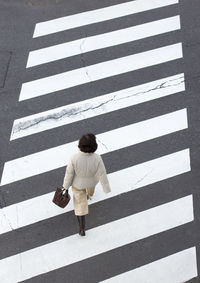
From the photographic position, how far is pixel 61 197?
8.62 meters

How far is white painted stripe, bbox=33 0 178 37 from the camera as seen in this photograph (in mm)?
12352

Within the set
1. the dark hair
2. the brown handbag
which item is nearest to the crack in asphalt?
the brown handbag

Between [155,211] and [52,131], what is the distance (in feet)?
8.04

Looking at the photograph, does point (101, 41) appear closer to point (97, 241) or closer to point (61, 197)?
point (61, 197)

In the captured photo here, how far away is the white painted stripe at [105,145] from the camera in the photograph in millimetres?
9852

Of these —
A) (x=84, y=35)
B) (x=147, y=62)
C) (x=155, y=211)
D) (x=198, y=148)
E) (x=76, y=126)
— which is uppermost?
(x=84, y=35)

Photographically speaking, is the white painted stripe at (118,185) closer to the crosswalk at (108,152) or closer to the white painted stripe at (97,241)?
the crosswalk at (108,152)

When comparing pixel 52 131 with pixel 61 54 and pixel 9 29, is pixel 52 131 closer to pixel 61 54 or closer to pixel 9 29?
pixel 61 54

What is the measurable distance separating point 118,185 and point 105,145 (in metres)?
0.89

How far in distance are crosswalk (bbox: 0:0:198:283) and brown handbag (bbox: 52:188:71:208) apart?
0.66 meters

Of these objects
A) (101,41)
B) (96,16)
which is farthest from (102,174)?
(96,16)

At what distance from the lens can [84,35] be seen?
481 inches

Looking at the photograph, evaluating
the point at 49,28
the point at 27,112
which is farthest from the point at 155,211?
the point at 49,28

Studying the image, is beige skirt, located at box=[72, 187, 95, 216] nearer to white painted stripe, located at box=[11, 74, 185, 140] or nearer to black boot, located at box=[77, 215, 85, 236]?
black boot, located at box=[77, 215, 85, 236]
